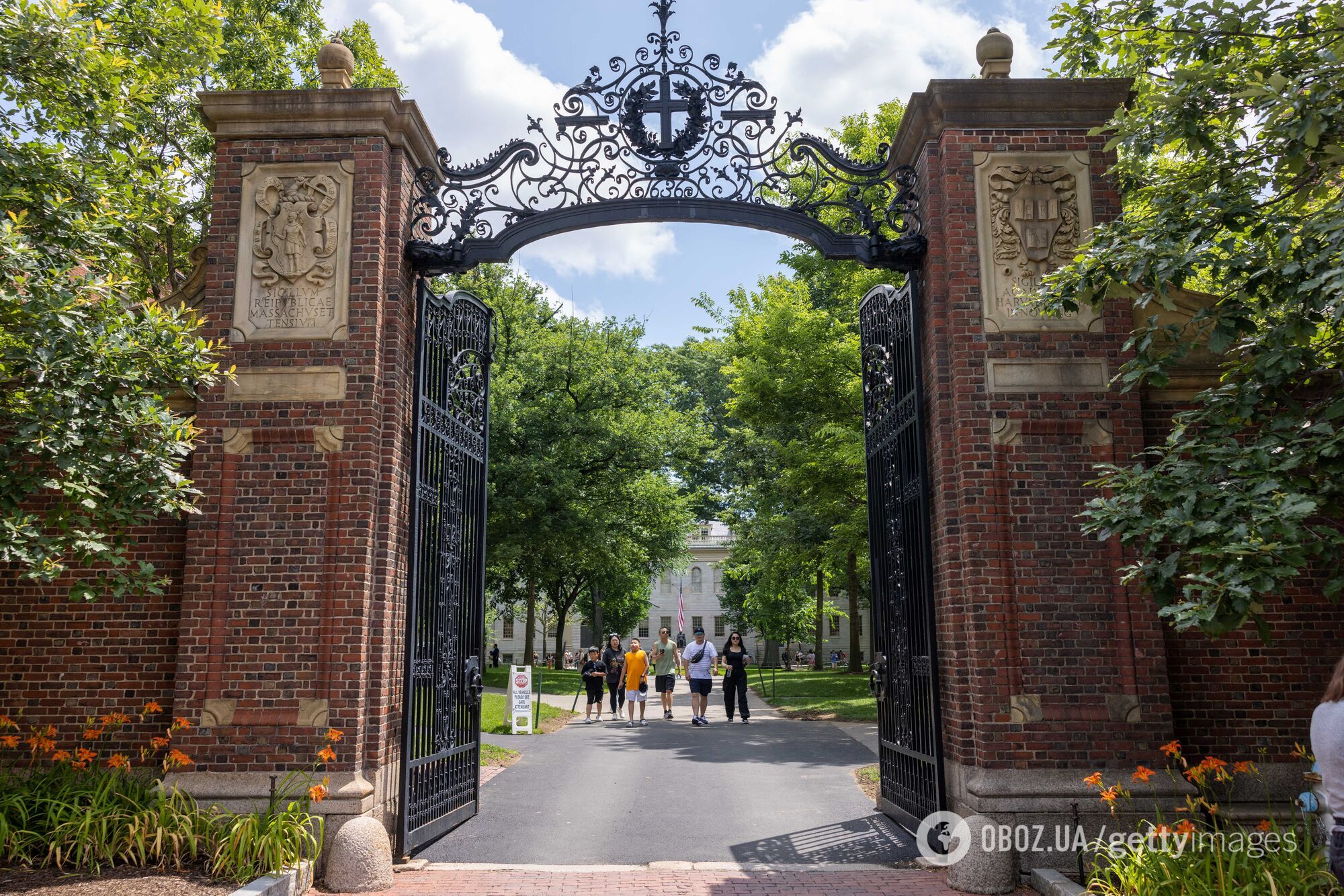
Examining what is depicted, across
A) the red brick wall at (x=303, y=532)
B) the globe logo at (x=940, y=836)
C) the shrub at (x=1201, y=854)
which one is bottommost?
the globe logo at (x=940, y=836)

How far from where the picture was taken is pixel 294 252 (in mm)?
7660

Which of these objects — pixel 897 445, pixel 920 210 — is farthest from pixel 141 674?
pixel 920 210

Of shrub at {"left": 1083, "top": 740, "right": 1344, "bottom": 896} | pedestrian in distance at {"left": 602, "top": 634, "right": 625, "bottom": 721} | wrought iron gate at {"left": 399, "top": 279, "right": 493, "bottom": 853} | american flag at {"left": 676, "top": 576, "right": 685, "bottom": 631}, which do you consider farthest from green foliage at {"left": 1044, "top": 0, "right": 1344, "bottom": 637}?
american flag at {"left": 676, "top": 576, "right": 685, "bottom": 631}

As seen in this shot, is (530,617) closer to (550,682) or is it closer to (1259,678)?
(550,682)

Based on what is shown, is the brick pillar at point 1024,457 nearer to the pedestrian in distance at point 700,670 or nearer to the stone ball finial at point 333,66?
the stone ball finial at point 333,66

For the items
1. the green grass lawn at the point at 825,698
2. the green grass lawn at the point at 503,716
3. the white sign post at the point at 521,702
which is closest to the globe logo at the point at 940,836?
the green grass lawn at the point at 825,698

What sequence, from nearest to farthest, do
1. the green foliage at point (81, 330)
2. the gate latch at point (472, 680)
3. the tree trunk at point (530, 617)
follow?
1. the green foliage at point (81, 330)
2. the gate latch at point (472, 680)
3. the tree trunk at point (530, 617)

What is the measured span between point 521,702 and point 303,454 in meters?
9.51

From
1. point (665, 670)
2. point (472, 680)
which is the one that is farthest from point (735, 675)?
point (472, 680)

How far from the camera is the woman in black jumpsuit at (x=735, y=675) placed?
17.6 metres

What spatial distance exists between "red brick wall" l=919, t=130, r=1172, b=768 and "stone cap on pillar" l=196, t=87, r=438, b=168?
171 inches

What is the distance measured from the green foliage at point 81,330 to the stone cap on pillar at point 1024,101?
570 centimetres

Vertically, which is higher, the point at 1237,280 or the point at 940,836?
the point at 1237,280

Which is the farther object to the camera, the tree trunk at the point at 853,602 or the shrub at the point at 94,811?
the tree trunk at the point at 853,602
